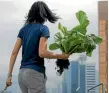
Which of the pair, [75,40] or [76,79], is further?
[76,79]

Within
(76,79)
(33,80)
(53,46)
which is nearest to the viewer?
(33,80)

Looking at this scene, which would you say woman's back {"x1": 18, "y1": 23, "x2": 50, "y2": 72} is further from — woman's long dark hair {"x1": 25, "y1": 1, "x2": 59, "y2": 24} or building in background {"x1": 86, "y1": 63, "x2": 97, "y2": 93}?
building in background {"x1": 86, "y1": 63, "x2": 97, "y2": 93}

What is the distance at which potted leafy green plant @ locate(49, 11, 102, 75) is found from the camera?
59.9 inches

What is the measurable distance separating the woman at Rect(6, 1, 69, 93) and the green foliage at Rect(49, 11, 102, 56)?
6 cm

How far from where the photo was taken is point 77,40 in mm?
1522

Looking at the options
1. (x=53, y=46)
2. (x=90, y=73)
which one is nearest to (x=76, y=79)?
(x=90, y=73)

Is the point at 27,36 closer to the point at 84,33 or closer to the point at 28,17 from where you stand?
the point at 28,17

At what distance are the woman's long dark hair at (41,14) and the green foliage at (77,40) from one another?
0.07 metres

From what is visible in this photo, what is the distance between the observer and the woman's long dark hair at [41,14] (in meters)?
1.54

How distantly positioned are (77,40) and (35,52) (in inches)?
8.6

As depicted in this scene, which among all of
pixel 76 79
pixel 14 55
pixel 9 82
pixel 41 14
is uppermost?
pixel 41 14

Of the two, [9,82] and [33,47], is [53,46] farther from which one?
[9,82]

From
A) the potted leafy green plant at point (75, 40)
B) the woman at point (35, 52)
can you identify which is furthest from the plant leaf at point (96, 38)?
the woman at point (35, 52)

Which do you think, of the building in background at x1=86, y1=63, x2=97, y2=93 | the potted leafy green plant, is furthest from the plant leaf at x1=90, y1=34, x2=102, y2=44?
the building in background at x1=86, y1=63, x2=97, y2=93
